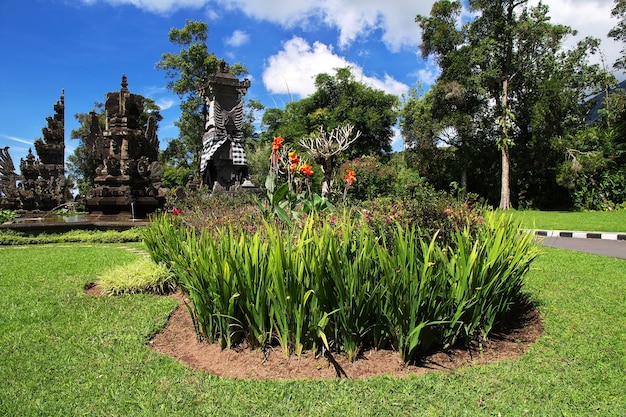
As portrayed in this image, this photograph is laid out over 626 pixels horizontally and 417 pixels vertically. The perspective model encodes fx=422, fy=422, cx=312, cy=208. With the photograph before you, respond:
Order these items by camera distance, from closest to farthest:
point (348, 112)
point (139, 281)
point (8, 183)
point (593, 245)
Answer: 1. point (139, 281)
2. point (593, 245)
3. point (8, 183)
4. point (348, 112)

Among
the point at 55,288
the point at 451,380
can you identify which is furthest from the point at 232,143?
the point at 451,380

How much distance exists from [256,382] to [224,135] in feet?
48.3

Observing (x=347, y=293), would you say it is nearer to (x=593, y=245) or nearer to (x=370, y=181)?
(x=593, y=245)

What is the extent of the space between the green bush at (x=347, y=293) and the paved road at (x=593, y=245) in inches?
247

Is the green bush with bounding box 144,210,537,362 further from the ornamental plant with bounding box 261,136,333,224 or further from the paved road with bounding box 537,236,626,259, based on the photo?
the paved road with bounding box 537,236,626,259

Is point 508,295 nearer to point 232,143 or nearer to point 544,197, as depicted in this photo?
point 232,143

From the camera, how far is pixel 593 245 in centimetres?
960

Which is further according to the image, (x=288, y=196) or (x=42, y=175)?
(x=42, y=175)

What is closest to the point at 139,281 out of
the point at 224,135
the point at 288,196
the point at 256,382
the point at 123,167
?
the point at 288,196

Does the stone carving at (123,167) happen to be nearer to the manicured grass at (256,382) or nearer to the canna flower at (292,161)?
the canna flower at (292,161)

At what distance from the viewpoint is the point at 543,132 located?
2231 cm

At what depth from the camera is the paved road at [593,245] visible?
8453 mm

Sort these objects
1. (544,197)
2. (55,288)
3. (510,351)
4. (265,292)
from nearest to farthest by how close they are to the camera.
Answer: (265,292) → (510,351) → (55,288) → (544,197)

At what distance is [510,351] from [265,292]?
6.66ft
